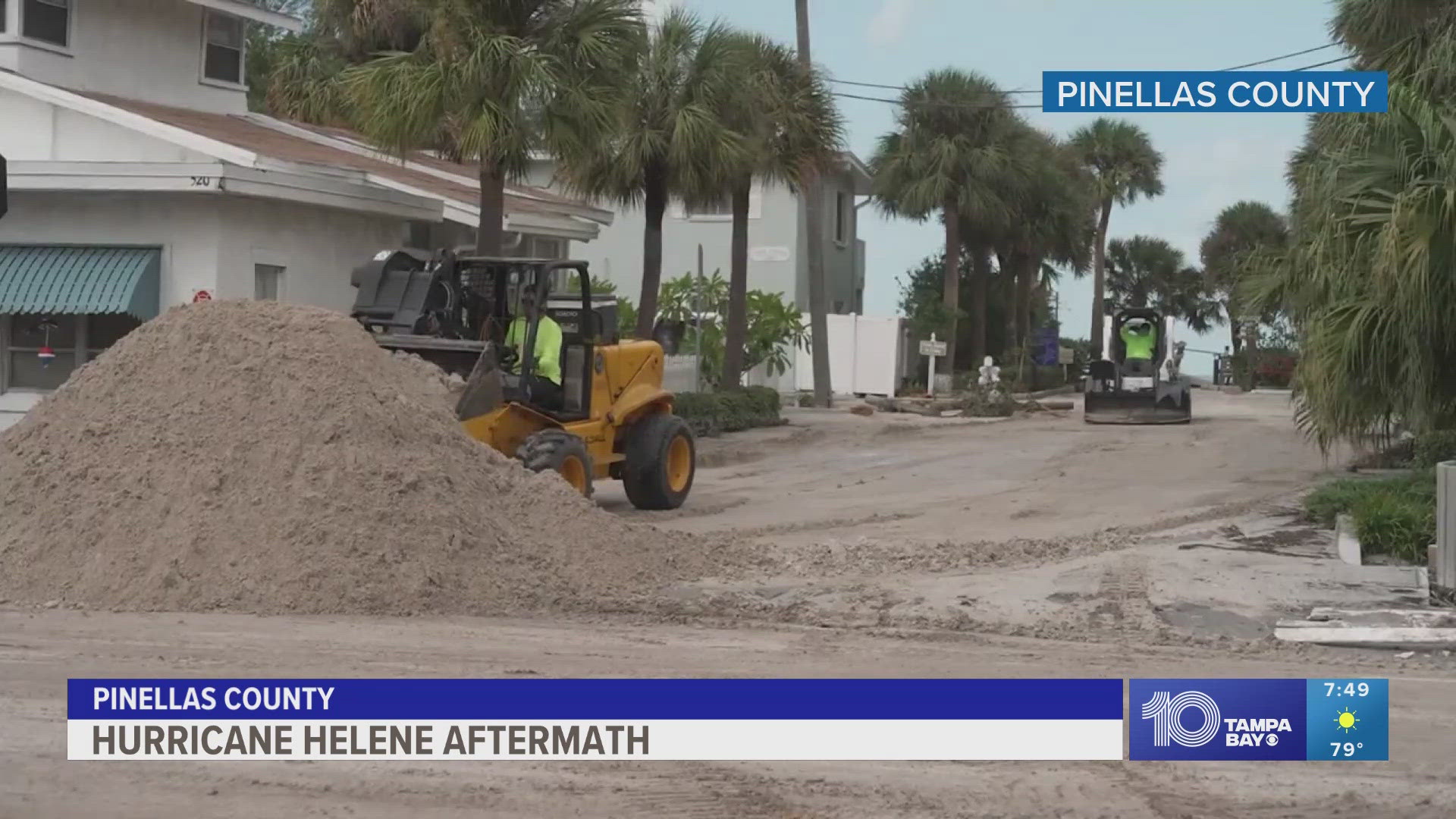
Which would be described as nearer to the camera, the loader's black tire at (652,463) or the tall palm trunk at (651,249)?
the loader's black tire at (652,463)


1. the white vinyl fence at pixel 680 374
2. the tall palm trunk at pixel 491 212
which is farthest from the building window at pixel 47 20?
the white vinyl fence at pixel 680 374

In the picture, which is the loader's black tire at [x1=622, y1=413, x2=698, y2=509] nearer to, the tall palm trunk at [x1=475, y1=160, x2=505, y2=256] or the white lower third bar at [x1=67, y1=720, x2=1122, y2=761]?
the tall palm trunk at [x1=475, y1=160, x2=505, y2=256]

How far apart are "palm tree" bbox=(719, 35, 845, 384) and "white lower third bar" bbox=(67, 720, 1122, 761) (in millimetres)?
20368

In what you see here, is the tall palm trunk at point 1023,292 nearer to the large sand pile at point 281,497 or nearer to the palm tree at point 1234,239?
the palm tree at point 1234,239

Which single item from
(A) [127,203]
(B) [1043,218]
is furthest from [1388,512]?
(B) [1043,218]

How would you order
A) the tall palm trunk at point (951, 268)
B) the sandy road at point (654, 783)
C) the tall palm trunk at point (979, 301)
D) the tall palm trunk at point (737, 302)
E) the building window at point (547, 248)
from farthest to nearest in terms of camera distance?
the tall palm trunk at point (979, 301)
the tall palm trunk at point (951, 268)
the tall palm trunk at point (737, 302)
the building window at point (547, 248)
the sandy road at point (654, 783)

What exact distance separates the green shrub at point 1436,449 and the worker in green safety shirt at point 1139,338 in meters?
15.8

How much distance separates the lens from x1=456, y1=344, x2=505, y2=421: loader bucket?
48.4 ft

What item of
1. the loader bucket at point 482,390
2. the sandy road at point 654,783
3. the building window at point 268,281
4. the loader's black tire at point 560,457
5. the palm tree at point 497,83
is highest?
the palm tree at point 497,83

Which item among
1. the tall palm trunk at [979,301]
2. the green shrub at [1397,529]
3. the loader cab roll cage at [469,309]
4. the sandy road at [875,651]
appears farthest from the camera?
the tall palm trunk at [979,301]

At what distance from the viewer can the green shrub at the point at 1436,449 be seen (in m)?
18.2

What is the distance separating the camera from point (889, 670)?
9.77 meters

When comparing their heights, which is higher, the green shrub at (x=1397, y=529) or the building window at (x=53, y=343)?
the building window at (x=53, y=343)

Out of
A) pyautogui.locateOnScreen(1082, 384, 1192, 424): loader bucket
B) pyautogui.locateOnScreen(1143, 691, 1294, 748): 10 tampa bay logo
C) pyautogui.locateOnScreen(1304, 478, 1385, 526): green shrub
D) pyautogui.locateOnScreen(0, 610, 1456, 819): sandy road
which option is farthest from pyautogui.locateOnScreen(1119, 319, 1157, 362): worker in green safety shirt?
pyautogui.locateOnScreen(1143, 691, 1294, 748): 10 tampa bay logo
